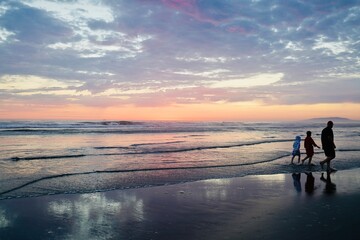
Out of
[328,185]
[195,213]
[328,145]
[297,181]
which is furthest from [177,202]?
[328,145]

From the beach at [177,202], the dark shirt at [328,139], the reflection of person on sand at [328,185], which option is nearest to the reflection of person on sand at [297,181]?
the beach at [177,202]

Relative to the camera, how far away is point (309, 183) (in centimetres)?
1022

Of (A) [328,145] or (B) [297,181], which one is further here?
(A) [328,145]

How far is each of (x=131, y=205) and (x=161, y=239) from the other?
2385 millimetres

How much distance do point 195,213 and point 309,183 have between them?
5254 mm

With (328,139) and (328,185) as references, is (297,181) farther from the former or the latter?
(328,139)

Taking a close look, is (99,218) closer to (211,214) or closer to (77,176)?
(211,214)

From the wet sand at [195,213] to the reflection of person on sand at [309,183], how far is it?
0.03 m

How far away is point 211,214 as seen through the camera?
6773mm

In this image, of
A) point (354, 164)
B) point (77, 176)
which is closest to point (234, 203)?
point (77, 176)

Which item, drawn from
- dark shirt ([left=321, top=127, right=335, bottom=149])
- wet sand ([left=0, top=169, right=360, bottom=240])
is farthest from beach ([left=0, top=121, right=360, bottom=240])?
dark shirt ([left=321, top=127, right=335, bottom=149])

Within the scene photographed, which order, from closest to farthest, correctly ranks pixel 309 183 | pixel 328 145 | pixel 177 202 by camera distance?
pixel 177 202 → pixel 309 183 → pixel 328 145

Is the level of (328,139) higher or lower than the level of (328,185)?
higher

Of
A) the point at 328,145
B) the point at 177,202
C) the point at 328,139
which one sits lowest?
the point at 177,202
